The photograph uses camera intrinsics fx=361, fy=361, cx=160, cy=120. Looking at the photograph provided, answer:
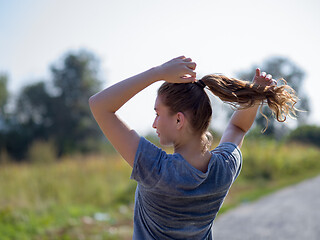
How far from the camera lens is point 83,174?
31.1 ft

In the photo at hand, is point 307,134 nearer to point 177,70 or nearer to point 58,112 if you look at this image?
point 58,112

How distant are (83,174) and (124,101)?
27.6 ft

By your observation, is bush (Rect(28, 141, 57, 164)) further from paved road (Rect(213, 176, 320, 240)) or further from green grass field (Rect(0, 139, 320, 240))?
paved road (Rect(213, 176, 320, 240))

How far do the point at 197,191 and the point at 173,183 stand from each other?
5.3 inches

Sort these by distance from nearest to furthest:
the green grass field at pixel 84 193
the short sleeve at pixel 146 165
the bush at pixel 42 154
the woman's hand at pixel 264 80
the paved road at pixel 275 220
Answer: the short sleeve at pixel 146 165
the woman's hand at pixel 264 80
the green grass field at pixel 84 193
the paved road at pixel 275 220
the bush at pixel 42 154

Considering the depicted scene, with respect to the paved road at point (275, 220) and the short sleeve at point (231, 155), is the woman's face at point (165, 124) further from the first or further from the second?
the paved road at point (275, 220)

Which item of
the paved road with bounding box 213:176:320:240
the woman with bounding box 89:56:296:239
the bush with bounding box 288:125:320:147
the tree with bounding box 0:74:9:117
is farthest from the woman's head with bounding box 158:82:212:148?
the tree with bounding box 0:74:9:117

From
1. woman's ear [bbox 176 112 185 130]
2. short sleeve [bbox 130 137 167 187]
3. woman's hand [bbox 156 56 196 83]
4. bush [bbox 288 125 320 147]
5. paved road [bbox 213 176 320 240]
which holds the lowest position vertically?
bush [bbox 288 125 320 147]

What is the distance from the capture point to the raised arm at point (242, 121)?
1.80 metres

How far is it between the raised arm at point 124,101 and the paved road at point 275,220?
5.35 metres

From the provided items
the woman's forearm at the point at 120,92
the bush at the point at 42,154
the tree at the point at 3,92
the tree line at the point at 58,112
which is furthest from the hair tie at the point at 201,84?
the tree at the point at 3,92

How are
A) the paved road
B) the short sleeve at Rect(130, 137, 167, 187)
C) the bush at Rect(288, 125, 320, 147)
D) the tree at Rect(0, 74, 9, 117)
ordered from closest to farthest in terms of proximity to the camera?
1. the short sleeve at Rect(130, 137, 167, 187)
2. the paved road
3. the bush at Rect(288, 125, 320, 147)
4. the tree at Rect(0, 74, 9, 117)

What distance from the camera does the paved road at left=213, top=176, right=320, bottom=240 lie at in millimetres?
6219

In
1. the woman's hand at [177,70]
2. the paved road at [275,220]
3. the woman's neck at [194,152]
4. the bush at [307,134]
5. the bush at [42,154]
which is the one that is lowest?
the bush at [307,134]
